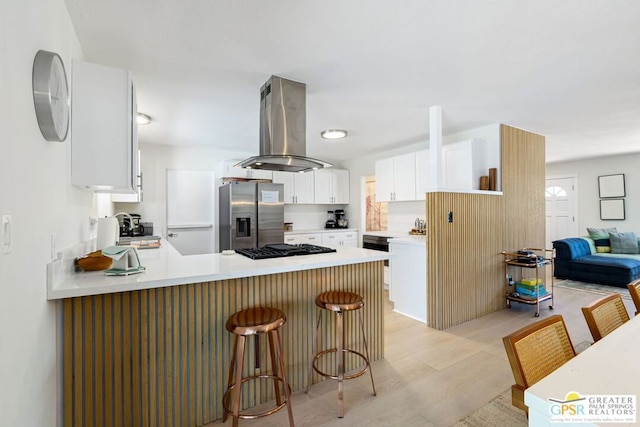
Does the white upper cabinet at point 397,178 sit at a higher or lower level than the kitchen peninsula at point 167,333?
higher

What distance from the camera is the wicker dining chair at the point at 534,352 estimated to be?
1.07 m

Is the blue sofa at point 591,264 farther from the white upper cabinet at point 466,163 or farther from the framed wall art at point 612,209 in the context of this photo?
the white upper cabinet at point 466,163

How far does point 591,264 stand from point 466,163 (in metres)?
3.33

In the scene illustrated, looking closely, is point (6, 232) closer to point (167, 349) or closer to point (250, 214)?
point (167, 349)

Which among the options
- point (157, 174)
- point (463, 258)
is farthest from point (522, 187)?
point (157, 174)

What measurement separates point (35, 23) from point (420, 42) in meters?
1.99

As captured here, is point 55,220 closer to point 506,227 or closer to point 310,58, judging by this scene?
point 310,58

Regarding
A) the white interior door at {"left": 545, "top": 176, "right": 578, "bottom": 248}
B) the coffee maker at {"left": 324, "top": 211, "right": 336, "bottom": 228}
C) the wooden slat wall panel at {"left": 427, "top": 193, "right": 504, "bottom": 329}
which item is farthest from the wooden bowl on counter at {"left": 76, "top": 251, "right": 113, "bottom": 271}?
the white interior door at {"left": 545, "top": 176, "right": 578, "bottom": 248}

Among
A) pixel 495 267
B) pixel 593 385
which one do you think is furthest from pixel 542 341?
pixel 495 267

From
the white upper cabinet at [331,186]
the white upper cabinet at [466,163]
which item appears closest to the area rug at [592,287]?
the white upper cabinet at [466,163]

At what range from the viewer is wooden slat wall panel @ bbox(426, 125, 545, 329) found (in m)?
3.27

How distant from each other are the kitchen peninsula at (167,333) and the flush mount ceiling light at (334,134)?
7.77 ft

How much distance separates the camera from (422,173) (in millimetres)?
4352

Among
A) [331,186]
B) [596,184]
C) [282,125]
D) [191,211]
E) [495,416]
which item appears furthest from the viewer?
[596,184]
